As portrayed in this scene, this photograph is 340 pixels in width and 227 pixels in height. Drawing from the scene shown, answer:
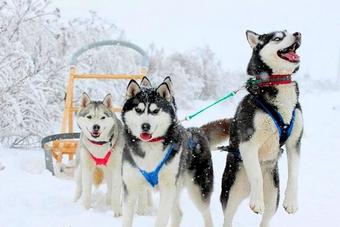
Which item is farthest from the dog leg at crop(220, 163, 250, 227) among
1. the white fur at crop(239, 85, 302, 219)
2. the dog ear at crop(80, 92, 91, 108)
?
the dog ear at crop(80, 92, 91, 108)

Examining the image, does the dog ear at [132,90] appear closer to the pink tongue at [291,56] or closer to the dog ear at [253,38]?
the dog ear at [253,38]

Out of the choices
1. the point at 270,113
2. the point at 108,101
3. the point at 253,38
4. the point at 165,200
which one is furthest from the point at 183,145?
the point at 108,101

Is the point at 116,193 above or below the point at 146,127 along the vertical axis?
below

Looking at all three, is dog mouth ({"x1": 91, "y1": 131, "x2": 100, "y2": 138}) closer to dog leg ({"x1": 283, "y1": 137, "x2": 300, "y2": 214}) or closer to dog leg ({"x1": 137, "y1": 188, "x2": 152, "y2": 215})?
dog leg ({"x1": 137, "y1": 188, "x2": 152, "y2": 215})

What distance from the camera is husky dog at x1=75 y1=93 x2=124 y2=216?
462 cm

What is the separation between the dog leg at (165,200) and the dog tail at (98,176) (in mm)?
1653

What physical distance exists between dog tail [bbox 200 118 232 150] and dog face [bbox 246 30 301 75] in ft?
2.98

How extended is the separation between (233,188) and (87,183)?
5.42 ft

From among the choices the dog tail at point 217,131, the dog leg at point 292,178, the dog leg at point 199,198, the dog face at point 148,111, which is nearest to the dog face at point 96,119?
the dog tail at point 217,131

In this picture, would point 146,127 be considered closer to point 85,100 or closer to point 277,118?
point 277,118

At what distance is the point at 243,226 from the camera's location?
168 inches

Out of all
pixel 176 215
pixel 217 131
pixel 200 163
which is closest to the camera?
pixel 200 163

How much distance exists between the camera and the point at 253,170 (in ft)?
10.7

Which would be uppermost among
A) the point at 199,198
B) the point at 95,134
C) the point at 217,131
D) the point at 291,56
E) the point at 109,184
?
the point at 291,56
